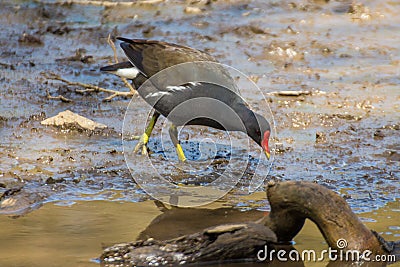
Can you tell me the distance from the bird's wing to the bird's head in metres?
0.79

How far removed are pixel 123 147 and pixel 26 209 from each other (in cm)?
170

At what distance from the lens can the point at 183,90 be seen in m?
6.36

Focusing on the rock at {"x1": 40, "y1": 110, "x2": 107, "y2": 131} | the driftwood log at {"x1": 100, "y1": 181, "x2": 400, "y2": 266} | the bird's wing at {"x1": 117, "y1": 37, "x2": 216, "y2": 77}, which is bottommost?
the driftwood log at {"x1": 100, "y1": 181, "x2": 400, "y2": 266}

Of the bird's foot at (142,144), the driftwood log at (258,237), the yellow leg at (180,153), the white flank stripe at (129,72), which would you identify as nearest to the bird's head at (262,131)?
the yellow leg at (180,153)

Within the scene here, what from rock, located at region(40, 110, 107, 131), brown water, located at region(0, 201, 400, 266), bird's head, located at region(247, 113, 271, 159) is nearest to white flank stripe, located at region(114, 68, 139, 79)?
rock, located at region(40, 110, 107, 131)

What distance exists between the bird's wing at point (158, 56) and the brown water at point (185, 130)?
2.62 ft

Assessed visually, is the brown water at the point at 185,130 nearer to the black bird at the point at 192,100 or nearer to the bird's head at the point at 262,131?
the bird's head at the point at 262,131

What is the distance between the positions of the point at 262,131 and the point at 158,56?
1222mm

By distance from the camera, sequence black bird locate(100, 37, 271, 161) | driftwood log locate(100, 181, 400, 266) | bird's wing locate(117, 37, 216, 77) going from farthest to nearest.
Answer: bird's wing locate(117, 37, 216, 77) < black bird locate(100, 37, 271, 161) < driftwood log locate(100, 181, 400, 266)

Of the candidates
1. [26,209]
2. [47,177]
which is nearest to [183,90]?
[47,177]

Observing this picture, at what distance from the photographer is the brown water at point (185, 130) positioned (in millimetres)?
5230

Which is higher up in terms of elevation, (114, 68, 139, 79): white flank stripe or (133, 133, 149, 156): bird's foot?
(114, 68, 139, 79): white flank stripe

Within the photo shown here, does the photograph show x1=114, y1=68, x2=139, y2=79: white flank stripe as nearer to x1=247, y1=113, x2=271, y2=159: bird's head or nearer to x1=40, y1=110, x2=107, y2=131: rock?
x1=40, y1=110, x2=107, y2=131: rock

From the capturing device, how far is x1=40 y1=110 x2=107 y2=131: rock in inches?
285
